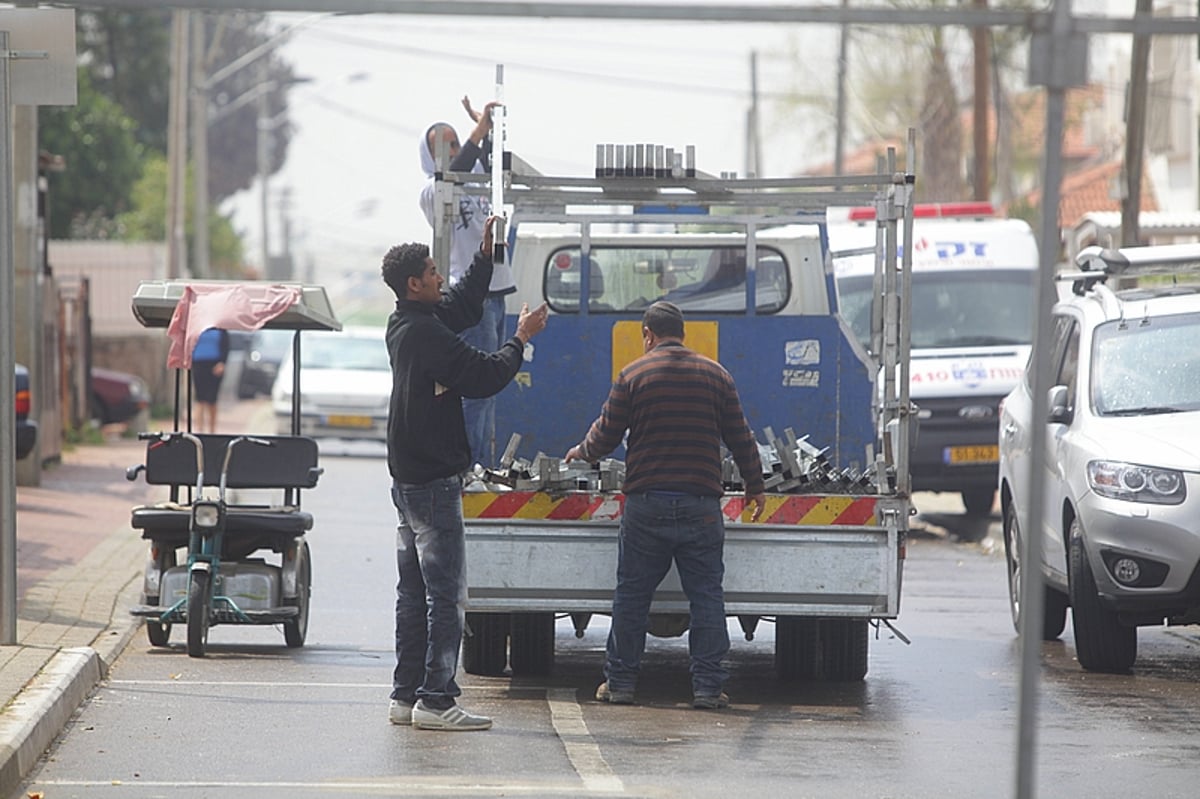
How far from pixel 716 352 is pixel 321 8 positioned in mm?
6070

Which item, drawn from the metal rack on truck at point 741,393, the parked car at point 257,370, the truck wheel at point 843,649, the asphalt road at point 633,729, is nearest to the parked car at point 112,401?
the parked car at point 257,370

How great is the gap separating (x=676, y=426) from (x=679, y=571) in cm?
67

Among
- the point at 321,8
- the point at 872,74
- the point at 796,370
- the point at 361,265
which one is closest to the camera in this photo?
the point at 321,8

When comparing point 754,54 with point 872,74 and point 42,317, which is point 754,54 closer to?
point 872,74

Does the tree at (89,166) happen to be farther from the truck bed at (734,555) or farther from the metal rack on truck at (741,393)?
the truck bed at (734,555)

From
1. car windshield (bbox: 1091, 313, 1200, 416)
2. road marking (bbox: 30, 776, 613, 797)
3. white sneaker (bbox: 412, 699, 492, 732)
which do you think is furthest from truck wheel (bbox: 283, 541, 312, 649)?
car windshield (bbox: 1091, 313, 1200, 416)

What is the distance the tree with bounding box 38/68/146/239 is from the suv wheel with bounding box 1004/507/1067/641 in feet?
101

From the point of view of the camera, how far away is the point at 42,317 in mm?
21062

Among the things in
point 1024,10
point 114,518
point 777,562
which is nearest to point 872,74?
point 114,518

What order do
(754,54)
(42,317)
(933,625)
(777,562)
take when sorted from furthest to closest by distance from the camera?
(754,54), (42,317), (933,625), (777,562)

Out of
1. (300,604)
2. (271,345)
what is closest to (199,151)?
(271,345)

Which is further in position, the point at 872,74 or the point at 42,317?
the point at 872,74

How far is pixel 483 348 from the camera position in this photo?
10531 mm

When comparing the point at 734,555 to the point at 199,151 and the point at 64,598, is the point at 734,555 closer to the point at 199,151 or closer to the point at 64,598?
the point at 64,598
